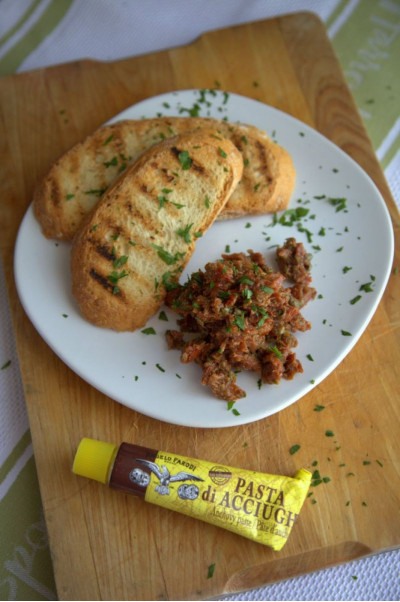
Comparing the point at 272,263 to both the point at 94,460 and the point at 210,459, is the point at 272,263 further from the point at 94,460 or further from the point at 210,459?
the point at 94,460

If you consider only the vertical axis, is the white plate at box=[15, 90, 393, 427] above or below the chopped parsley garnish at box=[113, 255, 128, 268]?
below

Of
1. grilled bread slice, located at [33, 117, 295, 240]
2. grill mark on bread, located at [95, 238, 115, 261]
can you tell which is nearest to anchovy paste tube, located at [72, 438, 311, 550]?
grill mark on bread, located at [95, 238, 115, 261]

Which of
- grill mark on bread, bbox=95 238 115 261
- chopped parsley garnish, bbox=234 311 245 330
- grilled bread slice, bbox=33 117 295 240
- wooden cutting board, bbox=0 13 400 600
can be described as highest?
grilled bread slice, bbox=33 117 295 240

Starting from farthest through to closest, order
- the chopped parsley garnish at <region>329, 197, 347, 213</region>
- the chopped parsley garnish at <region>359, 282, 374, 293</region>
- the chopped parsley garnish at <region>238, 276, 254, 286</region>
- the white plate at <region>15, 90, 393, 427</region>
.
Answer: the chopped parsley garnish at <region>329, 197, 347, 213</region> < the chopped parsley garnish at <region>359, 282, 374, 293</region> < the white plate at <region>15, 90, 393, 427</region> < the chopped parsley garnish at <region>238, 276, 254, 286</region>

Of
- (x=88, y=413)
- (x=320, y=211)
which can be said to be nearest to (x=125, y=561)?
(x=88, y=413)

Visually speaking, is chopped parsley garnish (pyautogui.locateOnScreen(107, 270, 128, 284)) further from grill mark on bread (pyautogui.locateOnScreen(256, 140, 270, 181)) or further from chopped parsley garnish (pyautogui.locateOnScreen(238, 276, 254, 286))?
grill mark on bread (pyautogui.locateOnScreen(256, 140, 270, 181))

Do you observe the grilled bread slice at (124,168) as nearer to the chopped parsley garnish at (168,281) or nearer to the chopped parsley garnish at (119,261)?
the chopped parsley garnish at (119,261)

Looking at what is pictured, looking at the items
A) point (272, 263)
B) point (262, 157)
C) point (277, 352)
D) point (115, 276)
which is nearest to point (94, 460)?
point (115, 276)
